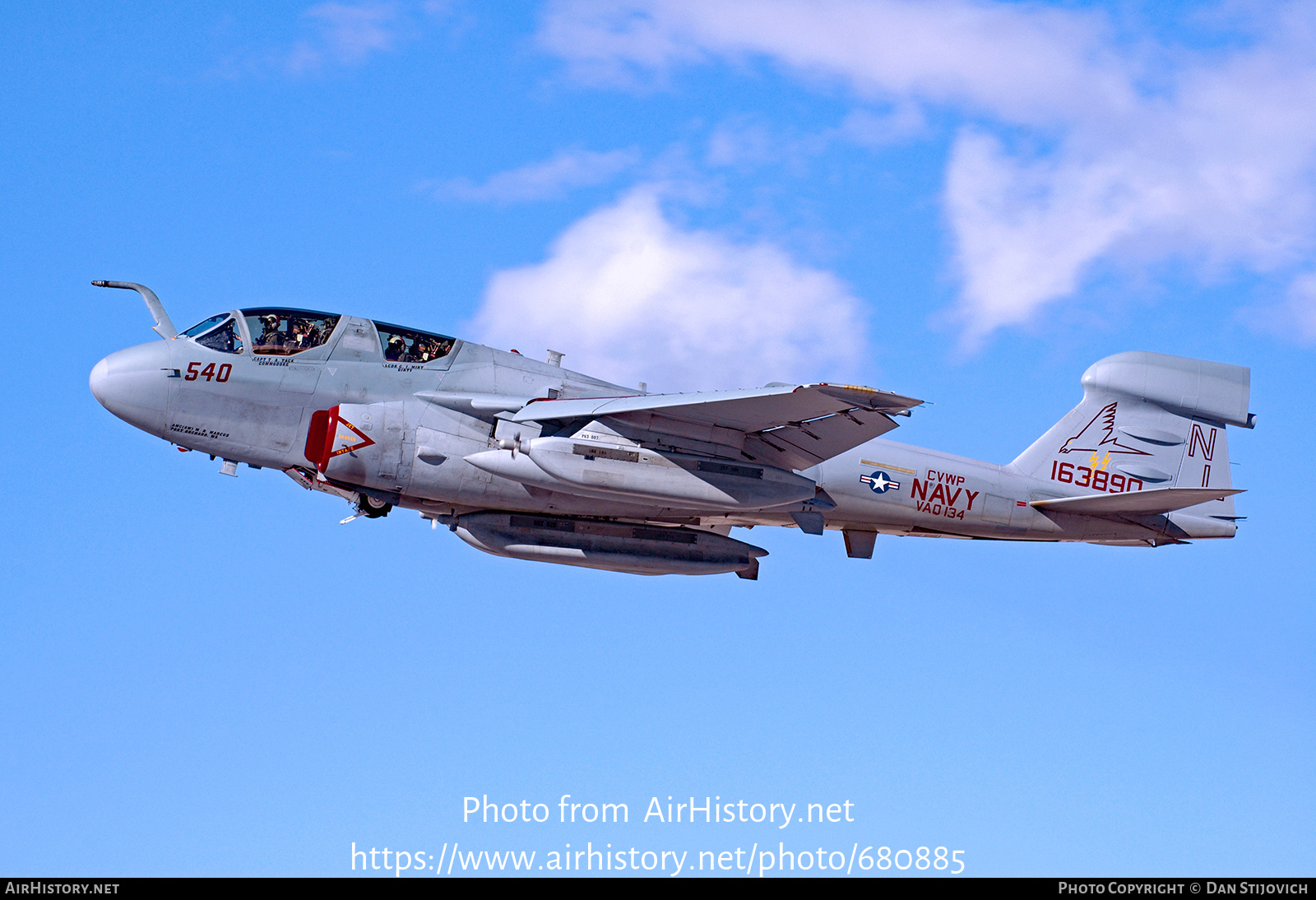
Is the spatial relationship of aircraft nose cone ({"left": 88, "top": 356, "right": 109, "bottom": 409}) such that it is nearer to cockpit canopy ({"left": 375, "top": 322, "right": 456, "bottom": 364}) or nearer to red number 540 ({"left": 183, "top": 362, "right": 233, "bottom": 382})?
red number 540 ({"left": 183, "top": 362, "right": 233, "bottom": 382})

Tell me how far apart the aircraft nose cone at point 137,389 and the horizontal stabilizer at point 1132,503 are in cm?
1426

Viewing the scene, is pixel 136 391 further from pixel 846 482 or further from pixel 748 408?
pixel 846 482

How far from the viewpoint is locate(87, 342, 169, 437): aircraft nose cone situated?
19219 millimetres

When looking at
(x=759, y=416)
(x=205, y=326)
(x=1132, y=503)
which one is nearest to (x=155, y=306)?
(x=205, y=326)

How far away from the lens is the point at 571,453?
725 inches

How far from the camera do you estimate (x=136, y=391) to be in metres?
19.2

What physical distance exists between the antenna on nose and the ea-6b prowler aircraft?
0.03 metres

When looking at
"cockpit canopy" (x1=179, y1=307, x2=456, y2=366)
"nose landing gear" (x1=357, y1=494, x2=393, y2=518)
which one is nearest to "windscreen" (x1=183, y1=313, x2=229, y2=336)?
"cockpit canopy" (x1=179, y1=307, x2=456, y2=366)

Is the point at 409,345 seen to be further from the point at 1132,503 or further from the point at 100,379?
the point at 1132,503

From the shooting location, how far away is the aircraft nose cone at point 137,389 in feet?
63.1

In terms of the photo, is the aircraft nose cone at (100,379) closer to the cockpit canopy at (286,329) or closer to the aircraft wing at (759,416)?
the cockpit canopy at (286,329)

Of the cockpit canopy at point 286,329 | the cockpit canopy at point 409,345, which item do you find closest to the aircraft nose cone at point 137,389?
the cockpit canopy at point 286,329

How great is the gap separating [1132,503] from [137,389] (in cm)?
1601
